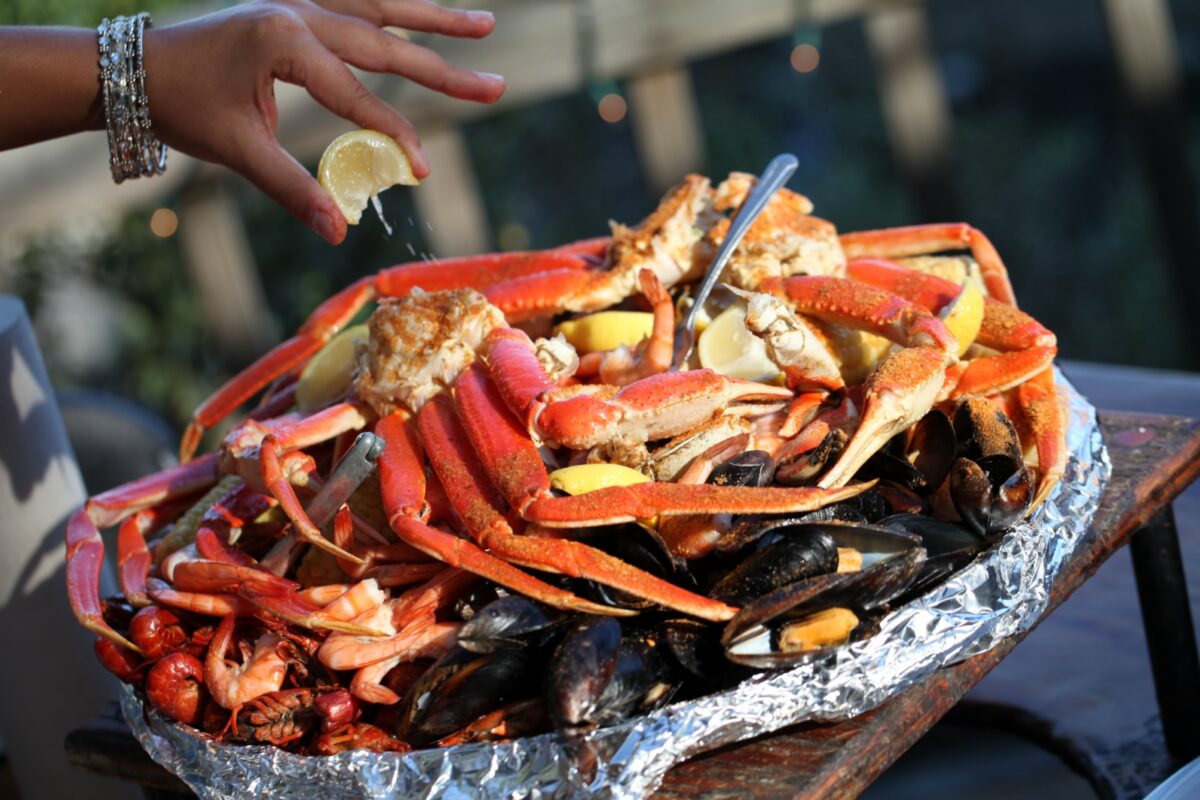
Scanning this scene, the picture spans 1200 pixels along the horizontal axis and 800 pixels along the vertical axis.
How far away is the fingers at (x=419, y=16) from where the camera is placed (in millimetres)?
1960

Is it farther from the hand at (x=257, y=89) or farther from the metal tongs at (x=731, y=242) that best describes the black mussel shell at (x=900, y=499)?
the hand at (x=257, y=89)

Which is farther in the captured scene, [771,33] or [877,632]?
[771,33]

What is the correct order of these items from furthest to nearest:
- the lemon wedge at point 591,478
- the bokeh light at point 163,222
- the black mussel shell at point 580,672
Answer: the bokeh light at point 163,222 < the lemon wedge at point 591,478 < the black mussel shell at point 580,672

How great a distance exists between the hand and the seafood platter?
27cm

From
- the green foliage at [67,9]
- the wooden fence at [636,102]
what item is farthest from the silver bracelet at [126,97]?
the green foliage at [67,9]

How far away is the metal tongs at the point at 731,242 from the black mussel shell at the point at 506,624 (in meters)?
0.53

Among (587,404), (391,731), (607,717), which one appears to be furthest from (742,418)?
(391,731)

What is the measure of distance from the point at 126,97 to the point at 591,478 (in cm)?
92

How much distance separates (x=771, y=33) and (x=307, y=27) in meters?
3.50

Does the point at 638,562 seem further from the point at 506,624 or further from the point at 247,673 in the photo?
the point at 247,673

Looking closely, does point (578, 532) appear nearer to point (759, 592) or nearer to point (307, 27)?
point (759, 592)

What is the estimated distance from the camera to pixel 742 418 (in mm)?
1724

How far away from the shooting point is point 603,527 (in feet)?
5.12

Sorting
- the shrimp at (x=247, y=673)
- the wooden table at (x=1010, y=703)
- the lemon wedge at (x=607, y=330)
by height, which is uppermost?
the lemon wedge at (x=607, y=330)
